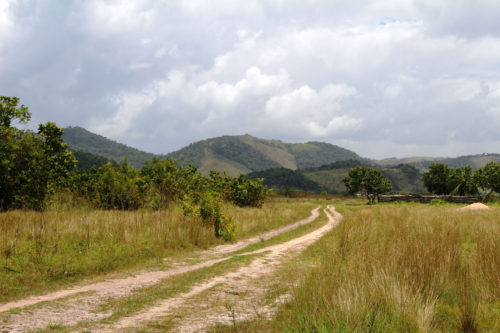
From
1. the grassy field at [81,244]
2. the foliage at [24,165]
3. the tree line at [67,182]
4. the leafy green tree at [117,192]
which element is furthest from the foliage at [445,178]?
the foliage at [24,165]

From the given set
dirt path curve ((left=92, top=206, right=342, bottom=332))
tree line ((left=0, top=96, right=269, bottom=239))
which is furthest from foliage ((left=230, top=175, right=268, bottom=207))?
dirt path curve ((left=92, top=206, right=342, bottom=332))

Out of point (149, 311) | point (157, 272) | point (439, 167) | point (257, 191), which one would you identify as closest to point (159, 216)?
point (157, 272)

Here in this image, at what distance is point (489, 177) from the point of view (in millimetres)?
69062

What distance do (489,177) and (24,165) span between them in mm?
80864

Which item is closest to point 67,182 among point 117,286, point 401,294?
point 117,286

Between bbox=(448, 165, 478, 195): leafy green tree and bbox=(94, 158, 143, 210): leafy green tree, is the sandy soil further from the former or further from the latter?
bbox=(448, 165, 478, 195): leafy green tree

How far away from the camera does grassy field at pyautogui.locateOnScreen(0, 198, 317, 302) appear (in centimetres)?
859

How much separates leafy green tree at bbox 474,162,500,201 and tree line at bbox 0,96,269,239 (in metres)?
70.6

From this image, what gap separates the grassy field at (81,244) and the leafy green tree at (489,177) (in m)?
74.1

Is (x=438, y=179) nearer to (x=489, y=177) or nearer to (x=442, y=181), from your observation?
(x=442, y=181)

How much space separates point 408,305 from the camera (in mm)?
4684

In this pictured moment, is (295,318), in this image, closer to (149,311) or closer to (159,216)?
(149,311)

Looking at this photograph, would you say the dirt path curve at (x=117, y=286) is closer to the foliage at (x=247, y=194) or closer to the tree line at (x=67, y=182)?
the tree line at (x=67, y=182)

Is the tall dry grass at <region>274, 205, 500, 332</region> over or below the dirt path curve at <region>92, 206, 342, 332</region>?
over
